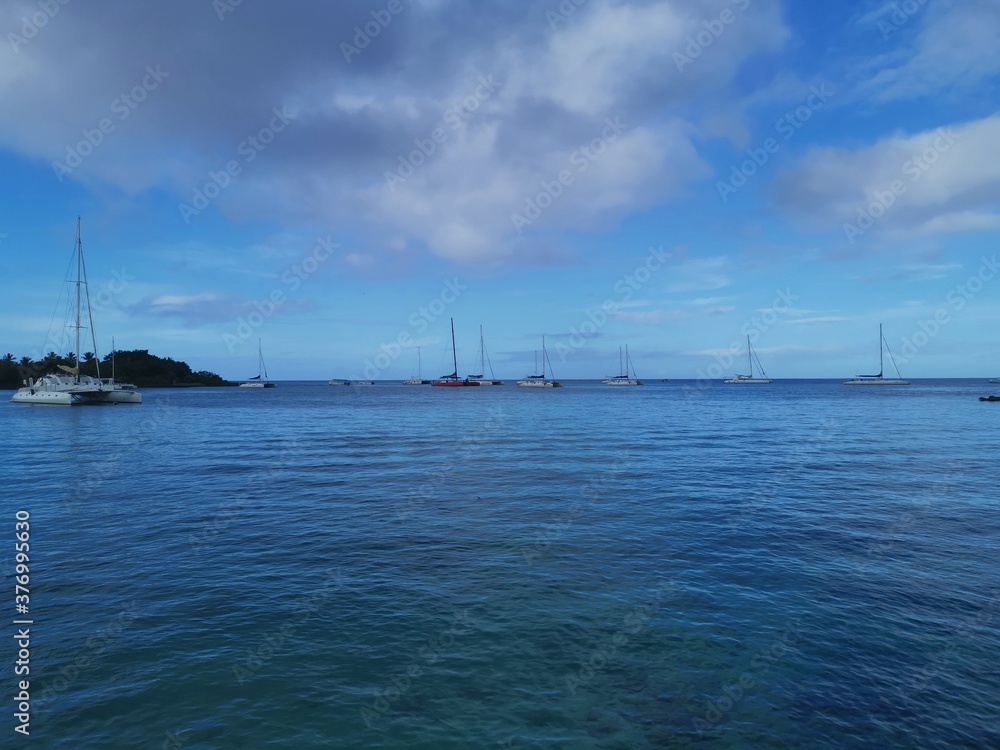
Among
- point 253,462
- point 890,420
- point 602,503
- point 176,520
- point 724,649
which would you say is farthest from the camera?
point 890,420

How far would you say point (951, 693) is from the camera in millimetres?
8844

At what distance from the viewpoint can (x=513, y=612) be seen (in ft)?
38.7

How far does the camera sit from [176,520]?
65.2 ft

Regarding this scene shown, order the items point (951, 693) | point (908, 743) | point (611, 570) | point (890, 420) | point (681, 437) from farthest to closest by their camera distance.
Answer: point (890, 420)
point (681, 437)
point (611, 570)
point (951, 693)
point (908, 743)

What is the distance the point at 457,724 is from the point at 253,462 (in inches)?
1163

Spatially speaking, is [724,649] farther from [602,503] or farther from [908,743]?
[602,503]

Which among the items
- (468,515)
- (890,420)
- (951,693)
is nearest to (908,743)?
(951,693)

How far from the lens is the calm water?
828cm

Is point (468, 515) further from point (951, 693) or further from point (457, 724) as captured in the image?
point (951, 693)

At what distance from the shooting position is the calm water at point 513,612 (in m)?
8.28

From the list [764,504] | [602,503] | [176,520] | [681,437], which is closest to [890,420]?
[681,437]

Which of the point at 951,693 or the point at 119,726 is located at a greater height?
the point at 119,726

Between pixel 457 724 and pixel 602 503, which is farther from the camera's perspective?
pixel 602 503

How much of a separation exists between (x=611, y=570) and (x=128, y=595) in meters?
11.5
